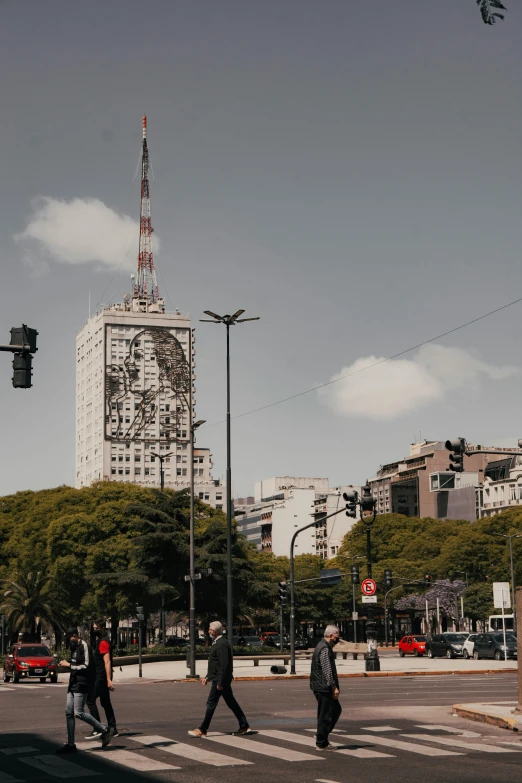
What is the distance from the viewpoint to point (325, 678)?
15734 mm

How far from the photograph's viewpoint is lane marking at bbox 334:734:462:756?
615 inches

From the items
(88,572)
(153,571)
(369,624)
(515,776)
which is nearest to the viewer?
(515,776)

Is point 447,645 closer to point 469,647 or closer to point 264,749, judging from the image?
point 469,647

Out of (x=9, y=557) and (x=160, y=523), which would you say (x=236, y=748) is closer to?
(x=160, y=523)

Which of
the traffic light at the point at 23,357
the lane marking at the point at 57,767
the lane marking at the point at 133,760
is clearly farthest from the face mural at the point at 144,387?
the lane marking at the point at 57,767

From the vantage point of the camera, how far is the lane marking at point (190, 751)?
48.0ft

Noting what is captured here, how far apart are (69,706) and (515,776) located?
6679mm

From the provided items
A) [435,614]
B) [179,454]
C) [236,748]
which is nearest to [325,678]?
[236,748]

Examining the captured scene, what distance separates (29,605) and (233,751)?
60.5m

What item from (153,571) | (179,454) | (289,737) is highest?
(179,454)

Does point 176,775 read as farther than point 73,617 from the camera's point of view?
No

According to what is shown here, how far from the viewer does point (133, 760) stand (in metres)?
15.0

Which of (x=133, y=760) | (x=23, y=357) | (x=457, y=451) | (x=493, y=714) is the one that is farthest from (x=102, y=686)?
(x=457, y=451)

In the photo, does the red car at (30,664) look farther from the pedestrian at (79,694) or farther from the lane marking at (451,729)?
the pedestrian at (79,694)
